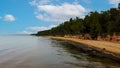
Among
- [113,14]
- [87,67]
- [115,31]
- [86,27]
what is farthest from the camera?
[86,27]

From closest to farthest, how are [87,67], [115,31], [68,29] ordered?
[87,67] → [115,31] → [68,29]

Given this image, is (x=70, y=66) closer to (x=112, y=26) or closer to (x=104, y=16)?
(x=112, y=26)

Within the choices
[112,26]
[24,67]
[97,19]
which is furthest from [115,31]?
[24,67]

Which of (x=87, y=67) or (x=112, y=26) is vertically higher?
(x=112, y=26)

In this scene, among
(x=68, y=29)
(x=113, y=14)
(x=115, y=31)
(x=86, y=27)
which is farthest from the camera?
(x=68, y=29)

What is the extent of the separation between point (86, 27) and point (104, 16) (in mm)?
27183

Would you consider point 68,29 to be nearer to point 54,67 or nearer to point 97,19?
point 97,19

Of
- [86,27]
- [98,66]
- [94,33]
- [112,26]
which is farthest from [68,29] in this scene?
[98,66]

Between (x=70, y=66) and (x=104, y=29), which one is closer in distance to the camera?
(x=70, y=66)

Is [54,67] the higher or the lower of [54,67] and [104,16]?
the lower

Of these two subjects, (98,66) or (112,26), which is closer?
(98,66)

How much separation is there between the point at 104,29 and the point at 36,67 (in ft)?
200

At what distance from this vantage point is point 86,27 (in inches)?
4309

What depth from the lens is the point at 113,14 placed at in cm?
7794
